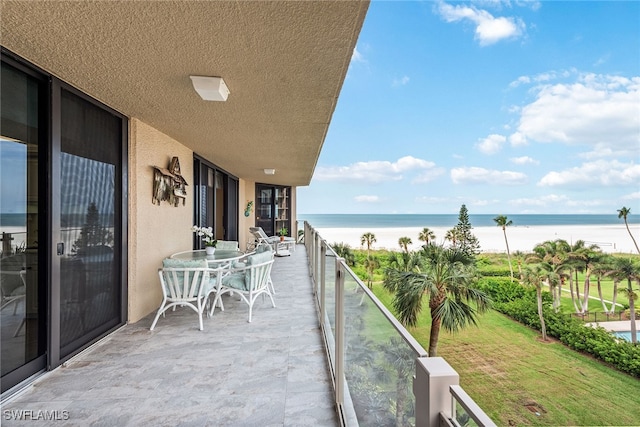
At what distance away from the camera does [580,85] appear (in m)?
41.7

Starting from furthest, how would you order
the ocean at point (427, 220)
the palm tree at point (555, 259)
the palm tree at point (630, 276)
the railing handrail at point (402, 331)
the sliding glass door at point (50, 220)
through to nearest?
1. the ocean at point (427, 220)
2. the palm tree at point (555, 259)
3. the palm tree at point (630, 276)
4. the sliding glass door at point (50, 220)
5. the railing handrail at point (402, 331)

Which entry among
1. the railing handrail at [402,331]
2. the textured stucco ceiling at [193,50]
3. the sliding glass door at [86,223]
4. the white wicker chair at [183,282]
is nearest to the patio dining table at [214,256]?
the white wicker chair at [183,282]

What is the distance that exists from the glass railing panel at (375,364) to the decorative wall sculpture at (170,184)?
2920mm

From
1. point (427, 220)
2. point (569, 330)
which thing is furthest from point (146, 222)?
point (427, 220)

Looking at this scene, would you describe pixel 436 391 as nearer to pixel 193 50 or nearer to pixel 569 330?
pixel 193 50

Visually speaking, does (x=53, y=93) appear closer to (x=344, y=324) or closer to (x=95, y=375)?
(x=95, y=375)

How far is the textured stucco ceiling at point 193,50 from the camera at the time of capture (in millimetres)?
1557

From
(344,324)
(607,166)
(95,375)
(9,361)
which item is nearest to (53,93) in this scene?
(9,361)

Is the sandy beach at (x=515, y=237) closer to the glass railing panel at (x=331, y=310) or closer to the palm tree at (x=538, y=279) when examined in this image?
the palm tree at (x=538, y=279)

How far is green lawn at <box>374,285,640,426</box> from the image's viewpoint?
11688mm

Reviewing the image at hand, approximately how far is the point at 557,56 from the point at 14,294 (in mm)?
55867

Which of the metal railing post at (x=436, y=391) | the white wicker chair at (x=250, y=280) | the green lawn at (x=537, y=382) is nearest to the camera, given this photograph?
the metal railing post at (x=436, y=391)

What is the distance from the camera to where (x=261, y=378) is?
2.26 meters

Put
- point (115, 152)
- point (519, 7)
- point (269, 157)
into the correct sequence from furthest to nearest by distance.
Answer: point (519, 7)
point (269, 157)
point (115, 152)
